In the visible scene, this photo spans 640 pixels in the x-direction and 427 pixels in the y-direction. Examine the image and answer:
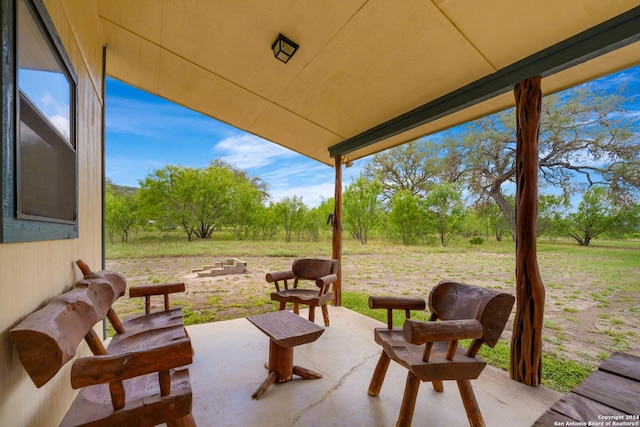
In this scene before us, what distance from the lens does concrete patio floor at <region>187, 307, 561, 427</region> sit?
5.61 ft

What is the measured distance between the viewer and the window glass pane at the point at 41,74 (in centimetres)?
89

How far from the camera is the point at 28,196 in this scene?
932mm

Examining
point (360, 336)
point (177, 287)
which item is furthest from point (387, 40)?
point (360, 336)

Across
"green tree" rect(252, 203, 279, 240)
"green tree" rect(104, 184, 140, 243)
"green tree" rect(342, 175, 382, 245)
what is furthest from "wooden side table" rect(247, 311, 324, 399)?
"green tree" rect(342, 175, 382, 245)

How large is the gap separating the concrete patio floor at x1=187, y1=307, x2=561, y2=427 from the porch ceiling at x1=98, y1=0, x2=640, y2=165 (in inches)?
89.6

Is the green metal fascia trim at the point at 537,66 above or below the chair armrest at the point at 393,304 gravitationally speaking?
above

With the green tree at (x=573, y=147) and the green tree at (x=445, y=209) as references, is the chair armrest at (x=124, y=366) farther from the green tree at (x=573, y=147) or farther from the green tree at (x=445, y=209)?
the green tree at (x=445, y=209)

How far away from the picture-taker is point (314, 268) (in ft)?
11.1

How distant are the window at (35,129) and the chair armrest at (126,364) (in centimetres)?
49

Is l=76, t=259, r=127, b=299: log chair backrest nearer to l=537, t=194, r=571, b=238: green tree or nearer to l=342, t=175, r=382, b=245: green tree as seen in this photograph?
l=537, t=194, r=571, b=238: green tree

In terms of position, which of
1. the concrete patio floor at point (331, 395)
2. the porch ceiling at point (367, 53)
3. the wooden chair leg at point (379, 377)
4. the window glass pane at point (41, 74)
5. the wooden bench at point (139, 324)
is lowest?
the concrete patio floor at point (331, 395)

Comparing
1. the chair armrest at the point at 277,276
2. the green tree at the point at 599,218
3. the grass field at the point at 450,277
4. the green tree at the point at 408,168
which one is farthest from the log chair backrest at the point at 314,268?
the green tree at the point at 408,168

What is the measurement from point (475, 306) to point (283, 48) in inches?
90.1

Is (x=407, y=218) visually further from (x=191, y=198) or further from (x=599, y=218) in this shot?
(x=191, y=198)
